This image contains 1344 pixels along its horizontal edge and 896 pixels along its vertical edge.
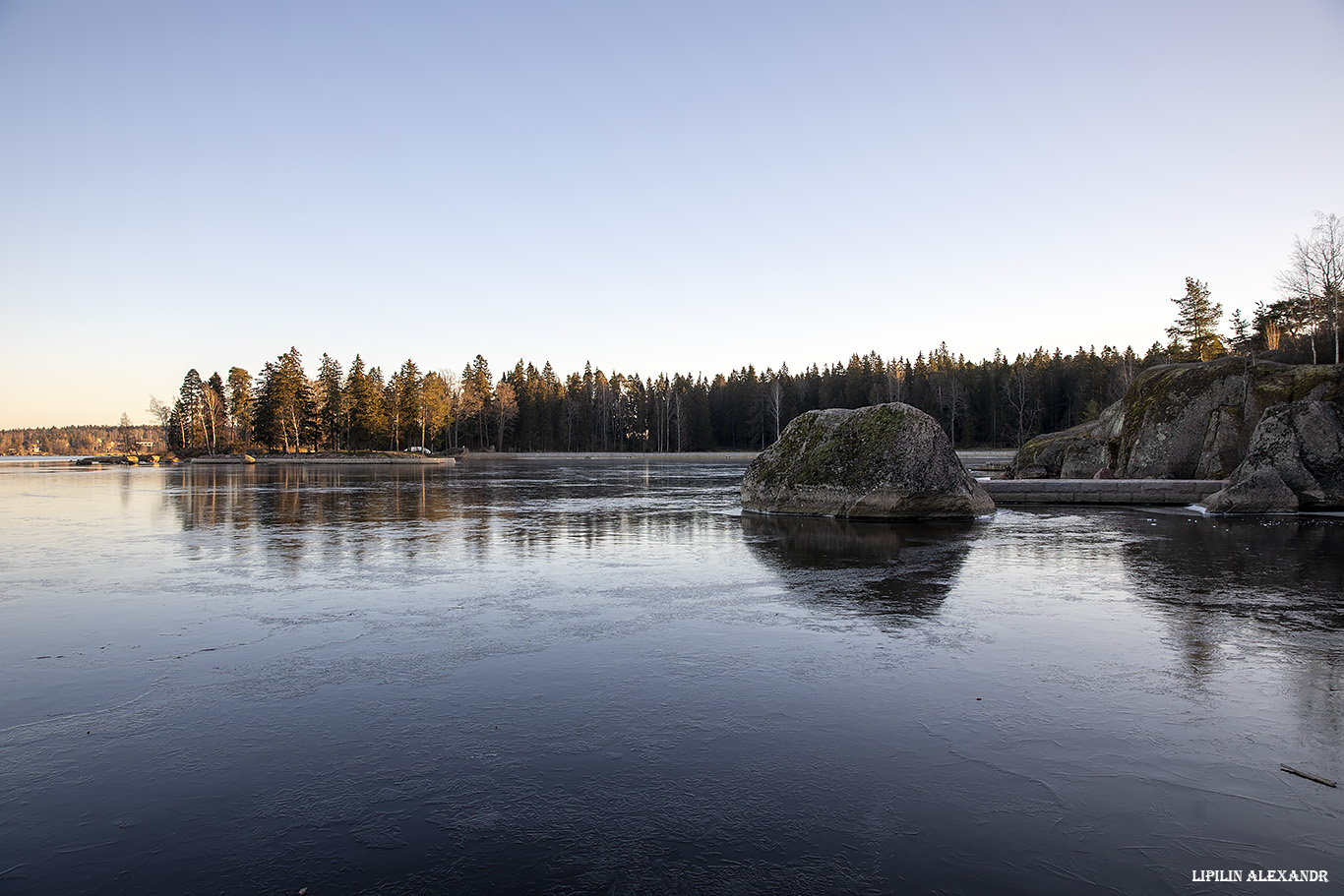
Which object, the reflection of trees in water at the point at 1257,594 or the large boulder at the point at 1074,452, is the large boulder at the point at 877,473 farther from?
the large boulder at the point at 1074,452

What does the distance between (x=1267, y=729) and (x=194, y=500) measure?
2966 cm

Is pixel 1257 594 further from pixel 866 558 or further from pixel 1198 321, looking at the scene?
pixel 1198 321

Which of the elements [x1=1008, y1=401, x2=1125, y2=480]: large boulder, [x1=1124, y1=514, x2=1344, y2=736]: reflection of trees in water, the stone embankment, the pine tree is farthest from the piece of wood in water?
the pine tree

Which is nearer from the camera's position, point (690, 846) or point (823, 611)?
point (690, 846)

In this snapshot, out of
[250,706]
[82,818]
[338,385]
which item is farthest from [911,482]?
[338,385]

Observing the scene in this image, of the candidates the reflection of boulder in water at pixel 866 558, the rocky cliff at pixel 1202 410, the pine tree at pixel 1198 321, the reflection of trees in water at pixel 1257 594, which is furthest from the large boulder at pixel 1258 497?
the pine tree at pixel 1198 321

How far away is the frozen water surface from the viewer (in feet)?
11.8

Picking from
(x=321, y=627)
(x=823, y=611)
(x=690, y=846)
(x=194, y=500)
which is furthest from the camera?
(x=194, y=500)

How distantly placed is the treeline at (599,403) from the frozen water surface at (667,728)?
83.0 meters

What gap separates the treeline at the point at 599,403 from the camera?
97938 millimetres

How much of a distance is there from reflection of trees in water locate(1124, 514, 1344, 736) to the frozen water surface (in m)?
0.07

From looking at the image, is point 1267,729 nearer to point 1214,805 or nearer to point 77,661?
point 1214,805

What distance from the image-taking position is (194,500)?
26047 millimetres

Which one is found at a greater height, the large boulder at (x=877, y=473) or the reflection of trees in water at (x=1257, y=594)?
the large boulder at (x=877, y=473)
